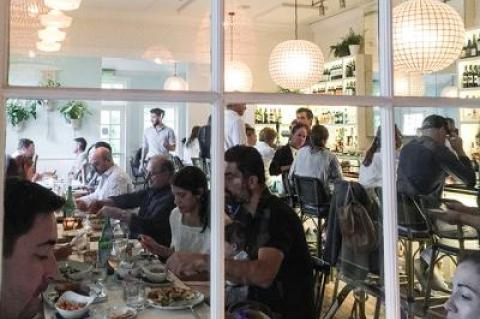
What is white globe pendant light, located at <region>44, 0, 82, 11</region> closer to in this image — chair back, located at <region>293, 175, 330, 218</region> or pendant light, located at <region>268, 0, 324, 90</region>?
pendant light, located at <region>268, 0, 324, 90</region>

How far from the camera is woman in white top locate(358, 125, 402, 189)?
898mm

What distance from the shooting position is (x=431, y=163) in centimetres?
102

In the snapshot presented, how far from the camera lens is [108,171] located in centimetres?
82

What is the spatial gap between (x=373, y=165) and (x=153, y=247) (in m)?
0.46

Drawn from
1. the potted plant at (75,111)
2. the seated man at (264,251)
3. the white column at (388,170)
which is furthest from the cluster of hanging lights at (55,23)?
the white column at (388,170)

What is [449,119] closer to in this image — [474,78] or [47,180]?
[474,78]

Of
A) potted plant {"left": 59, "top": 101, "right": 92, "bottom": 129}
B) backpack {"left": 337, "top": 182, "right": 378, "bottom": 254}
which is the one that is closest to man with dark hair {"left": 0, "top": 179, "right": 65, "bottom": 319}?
potted plant {"left": 59, "top": 101, "right": 92, "bottom": 129}

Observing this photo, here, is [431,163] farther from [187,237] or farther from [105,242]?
[105,242]

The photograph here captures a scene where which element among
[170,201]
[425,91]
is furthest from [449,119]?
[170,201]

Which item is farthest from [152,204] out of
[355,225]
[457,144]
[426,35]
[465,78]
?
[426,35]

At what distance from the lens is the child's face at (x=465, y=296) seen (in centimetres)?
90

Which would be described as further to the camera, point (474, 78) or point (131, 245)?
point (474, 78)

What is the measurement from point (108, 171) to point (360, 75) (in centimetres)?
53

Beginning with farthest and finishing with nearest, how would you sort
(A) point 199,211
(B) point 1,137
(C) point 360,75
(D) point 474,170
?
(D) point 474,170, (C) point 360,75, (A) point 199,211, (B) point 1,137
